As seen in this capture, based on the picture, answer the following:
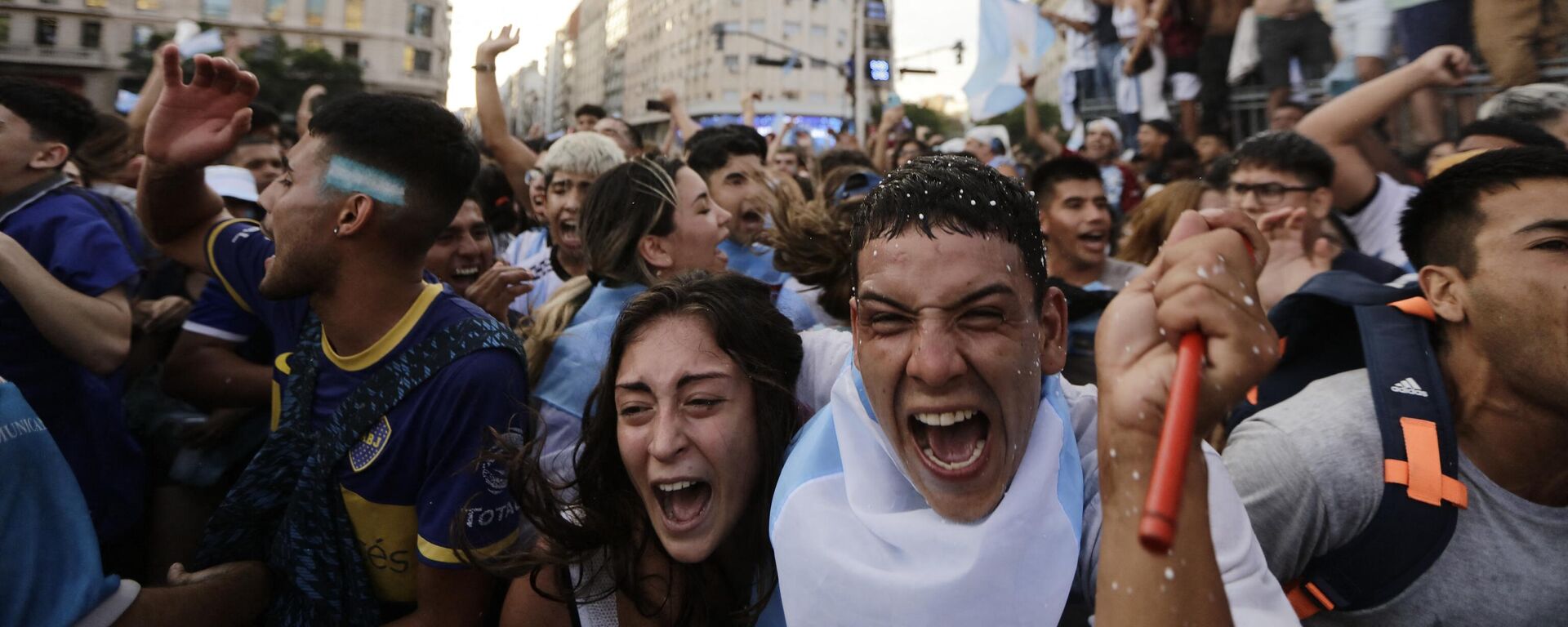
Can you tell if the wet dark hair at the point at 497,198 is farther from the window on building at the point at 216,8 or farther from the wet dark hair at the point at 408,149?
the window on building at the point at 216,8

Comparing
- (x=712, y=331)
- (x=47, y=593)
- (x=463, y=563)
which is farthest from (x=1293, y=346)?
(x=47, y=593)

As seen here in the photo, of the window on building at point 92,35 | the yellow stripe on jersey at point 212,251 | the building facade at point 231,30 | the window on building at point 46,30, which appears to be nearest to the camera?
the yellow stripe on jersey at point 212,251

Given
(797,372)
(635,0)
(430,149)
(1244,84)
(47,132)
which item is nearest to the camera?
(797,372)

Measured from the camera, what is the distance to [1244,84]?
660 cm

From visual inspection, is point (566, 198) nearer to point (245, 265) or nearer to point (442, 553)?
point (245, 265)

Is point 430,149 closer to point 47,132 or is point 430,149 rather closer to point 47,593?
point 47,593

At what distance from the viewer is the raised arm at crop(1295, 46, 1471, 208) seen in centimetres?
412

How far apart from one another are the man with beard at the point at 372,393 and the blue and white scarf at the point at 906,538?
0.92m

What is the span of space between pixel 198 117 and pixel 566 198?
1.88 meters

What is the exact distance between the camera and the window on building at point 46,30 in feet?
146

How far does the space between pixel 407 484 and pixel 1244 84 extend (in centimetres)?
673

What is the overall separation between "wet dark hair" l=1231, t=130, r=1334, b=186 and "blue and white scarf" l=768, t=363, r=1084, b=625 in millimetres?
2643

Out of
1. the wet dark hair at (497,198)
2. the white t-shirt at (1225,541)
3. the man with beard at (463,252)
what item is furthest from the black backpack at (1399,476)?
the wet dark hair at (497,198)

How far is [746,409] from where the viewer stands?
2133 millimetres
